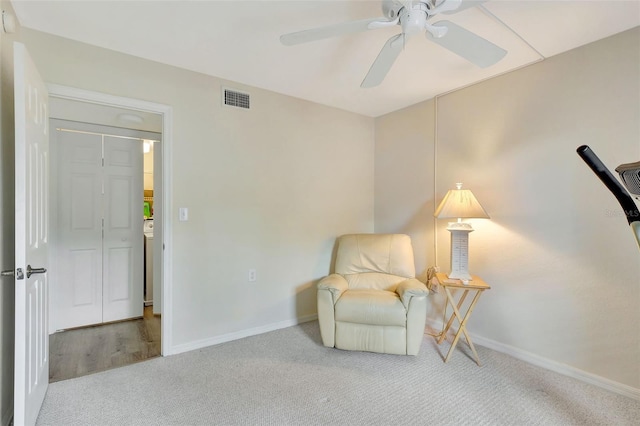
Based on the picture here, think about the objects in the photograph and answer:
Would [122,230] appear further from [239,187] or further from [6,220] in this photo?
[6,220]

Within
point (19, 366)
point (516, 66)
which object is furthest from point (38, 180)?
point (516, 66)

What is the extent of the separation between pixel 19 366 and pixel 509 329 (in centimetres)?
320

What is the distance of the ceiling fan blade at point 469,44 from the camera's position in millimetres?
1477

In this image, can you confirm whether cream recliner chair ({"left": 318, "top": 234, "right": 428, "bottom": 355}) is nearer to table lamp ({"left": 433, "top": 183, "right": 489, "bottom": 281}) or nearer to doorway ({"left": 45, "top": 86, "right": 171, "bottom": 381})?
table lamp ({"left": 433, "top": 183, "right": 489, "bottom": 281})

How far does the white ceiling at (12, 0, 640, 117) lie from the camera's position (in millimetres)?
1752

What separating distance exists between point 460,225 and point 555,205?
67 centimetres

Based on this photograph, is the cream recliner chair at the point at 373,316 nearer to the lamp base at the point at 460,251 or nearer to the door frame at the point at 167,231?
the lamp base at the point at 460,251

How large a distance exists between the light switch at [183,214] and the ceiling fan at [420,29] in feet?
5.30

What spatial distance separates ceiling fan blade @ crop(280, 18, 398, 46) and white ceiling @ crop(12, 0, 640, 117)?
0.34 meters

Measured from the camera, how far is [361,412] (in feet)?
5.80

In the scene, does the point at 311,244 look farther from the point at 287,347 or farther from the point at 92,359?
the point at 92,359

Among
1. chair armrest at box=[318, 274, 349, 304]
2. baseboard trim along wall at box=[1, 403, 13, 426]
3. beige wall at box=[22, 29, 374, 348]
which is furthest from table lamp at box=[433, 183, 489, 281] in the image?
baseboard trim along wall at box=[1, 403, 13, 426]

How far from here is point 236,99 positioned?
278cm

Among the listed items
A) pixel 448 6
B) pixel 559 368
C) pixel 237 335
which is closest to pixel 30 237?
pixel 237 335
